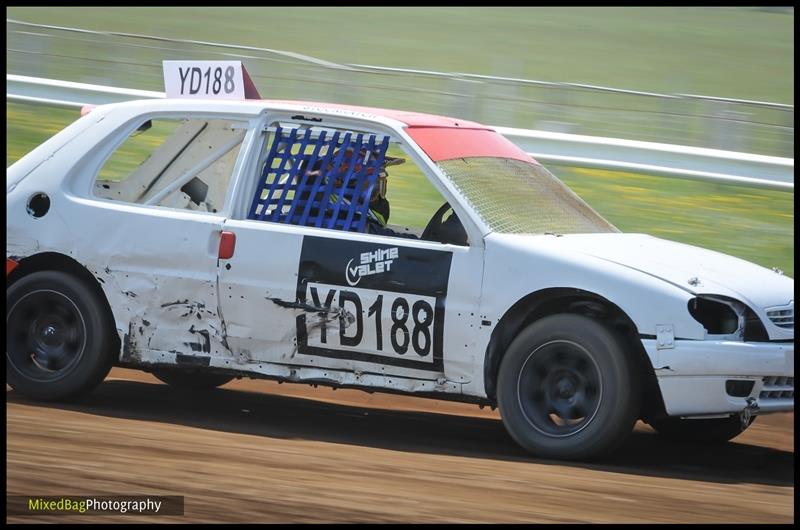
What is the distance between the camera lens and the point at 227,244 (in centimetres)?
670

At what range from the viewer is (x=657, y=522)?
4852 millimetres

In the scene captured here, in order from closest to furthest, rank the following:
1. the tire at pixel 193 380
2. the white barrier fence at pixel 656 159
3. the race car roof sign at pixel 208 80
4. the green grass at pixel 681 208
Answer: the race car roof sign at pixel 208 80 → the tire at pixel 193 380 → the green grass at pixel 681 208 → the white barrier fence at pixel 656 159

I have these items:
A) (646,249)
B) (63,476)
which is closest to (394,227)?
(646,249)

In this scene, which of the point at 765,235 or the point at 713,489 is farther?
the point at 765,235

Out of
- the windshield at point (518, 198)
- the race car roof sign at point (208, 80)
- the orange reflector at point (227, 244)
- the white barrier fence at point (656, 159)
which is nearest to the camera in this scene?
the windshield at point (518, 198)

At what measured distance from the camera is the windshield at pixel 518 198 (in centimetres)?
655

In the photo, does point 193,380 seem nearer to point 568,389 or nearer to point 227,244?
point 227,244

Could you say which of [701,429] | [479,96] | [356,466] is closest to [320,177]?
[356,466]

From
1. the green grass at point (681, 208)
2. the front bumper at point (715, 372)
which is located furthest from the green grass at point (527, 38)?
A: the front bumper at point (715, 372)

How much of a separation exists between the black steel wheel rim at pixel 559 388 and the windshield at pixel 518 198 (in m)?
0.72

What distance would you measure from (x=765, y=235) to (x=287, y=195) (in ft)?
24.3

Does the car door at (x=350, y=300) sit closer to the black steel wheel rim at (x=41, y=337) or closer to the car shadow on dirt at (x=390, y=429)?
the car shadow on dirt at (x=390, y=429)

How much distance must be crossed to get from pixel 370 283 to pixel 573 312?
1.06 meters

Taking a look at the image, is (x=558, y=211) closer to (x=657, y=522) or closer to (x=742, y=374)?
(x=742, y=374)
